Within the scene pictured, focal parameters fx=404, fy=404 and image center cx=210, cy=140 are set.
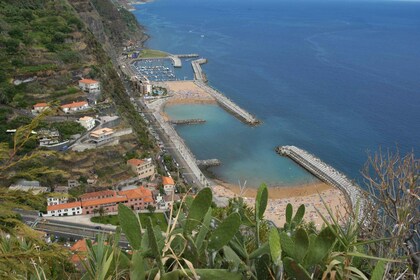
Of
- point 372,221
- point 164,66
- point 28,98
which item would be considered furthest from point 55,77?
point 164,66

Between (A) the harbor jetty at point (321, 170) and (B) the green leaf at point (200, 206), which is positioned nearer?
(B) the green leaf at point (200, 206)

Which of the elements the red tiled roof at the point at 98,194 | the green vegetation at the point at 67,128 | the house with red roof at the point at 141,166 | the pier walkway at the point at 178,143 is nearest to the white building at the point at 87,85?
the green vegetation at the point at 67,128

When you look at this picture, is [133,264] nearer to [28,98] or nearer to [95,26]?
[28,98]

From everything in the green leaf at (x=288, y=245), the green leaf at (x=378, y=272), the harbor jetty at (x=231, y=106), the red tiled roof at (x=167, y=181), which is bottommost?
the harbor jetty at (x=231, y=106)

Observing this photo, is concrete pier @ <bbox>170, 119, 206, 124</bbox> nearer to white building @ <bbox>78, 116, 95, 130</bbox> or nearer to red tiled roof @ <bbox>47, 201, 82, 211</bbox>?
white building @ <bbox>78, 116, 95, 130</bbox>

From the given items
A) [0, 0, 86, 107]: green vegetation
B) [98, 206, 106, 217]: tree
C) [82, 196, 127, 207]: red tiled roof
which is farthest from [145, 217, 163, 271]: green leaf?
[0, 0, 86, 107]: green vegetation

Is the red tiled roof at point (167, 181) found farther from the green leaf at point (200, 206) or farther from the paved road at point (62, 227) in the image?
the green leaf at point (200, 206)
